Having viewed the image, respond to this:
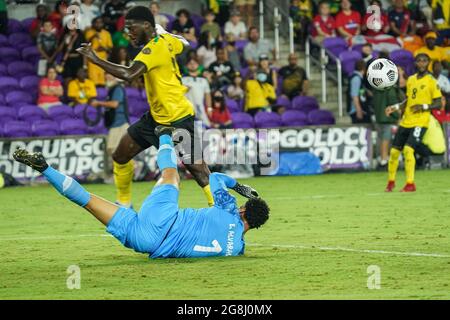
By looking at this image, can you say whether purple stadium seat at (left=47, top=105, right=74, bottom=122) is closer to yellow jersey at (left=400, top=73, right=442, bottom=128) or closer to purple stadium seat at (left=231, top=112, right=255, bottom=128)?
purple stadium seat at (left=231, top=112, right=255, bottom=128)

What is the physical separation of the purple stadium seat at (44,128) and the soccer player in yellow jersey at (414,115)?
8.12 meters

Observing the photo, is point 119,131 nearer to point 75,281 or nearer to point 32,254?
point 32,254

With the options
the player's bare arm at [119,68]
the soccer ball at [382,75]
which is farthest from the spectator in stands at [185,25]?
the player's bare arm at [119,68]

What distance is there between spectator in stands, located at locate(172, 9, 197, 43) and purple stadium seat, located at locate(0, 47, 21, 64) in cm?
387

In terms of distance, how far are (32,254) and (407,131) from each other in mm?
9638

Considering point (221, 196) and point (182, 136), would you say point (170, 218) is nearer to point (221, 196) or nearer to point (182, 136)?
point (221, 196)

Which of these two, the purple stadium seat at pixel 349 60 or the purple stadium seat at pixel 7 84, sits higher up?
the purple stadium seat at pixel 349 60

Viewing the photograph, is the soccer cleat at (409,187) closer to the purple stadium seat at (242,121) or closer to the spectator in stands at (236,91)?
the purple stadium seat at (242,121)

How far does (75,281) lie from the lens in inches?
411

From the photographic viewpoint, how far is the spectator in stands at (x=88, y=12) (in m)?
27.2

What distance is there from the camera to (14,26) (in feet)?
91.9

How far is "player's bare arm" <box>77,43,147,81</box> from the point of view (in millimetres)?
13266

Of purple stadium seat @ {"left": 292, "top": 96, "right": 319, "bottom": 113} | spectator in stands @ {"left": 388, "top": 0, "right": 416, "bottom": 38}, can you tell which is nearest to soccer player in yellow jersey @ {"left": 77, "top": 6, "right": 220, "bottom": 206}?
purple stadium seat @ {"left": 292, "top": 96, "right": 319, "bottom": 113}
